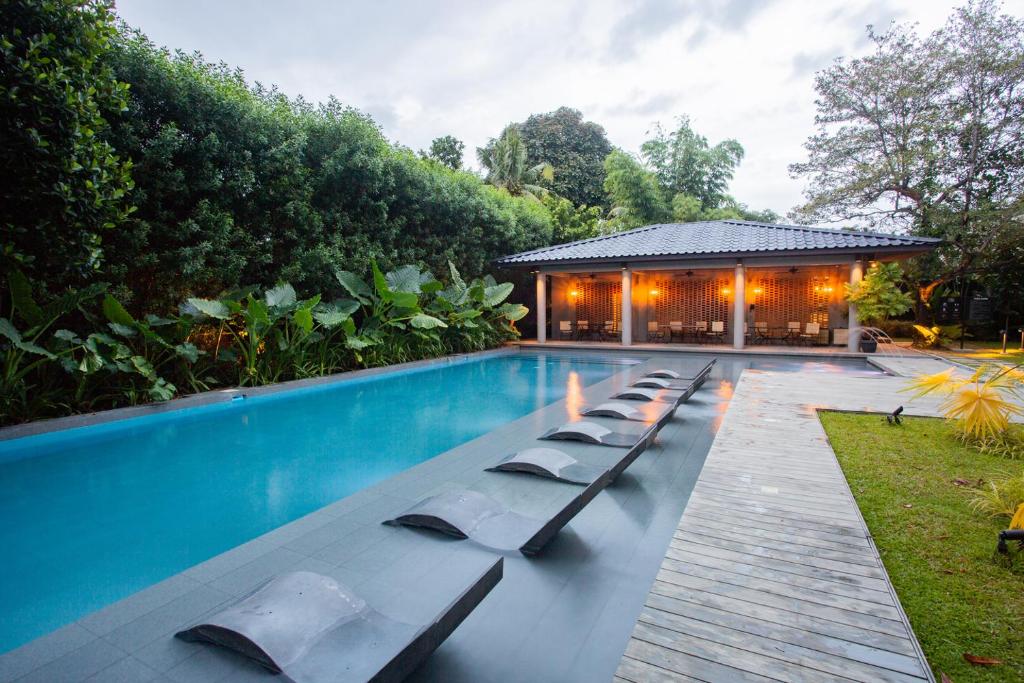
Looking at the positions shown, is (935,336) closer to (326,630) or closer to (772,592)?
(772,592)

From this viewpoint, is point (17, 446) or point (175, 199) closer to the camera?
point (17, 446)

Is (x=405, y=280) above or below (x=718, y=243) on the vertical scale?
below

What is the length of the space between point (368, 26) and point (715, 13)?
391 inches

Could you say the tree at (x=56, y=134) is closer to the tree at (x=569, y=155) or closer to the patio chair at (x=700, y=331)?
the patio chair at (x=700, y=331)

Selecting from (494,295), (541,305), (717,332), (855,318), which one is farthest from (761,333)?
(494,295)

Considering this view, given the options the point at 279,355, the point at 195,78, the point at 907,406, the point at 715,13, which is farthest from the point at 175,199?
the point at 715,13

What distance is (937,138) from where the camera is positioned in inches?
679

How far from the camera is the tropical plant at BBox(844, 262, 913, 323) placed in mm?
12539

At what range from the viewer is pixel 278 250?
10.6 metres

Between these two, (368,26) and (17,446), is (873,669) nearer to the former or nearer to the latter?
(17,446)

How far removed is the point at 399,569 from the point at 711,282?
17.7 meters

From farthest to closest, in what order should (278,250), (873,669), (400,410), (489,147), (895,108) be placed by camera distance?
(489,147) → (895,108) → (278,250) → (400,410) → (873,669)

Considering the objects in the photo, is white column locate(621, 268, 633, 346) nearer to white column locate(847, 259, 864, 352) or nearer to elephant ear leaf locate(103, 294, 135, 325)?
white column locate(847, 259, 864, 352)

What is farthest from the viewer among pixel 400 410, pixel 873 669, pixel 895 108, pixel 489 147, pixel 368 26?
pixel 489 147
